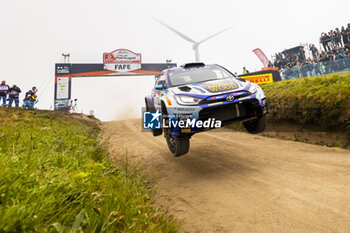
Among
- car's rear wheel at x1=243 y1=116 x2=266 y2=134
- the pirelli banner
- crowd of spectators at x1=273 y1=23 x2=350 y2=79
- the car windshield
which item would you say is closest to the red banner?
crowd of spectators at x1=273 y1=23 x2=350 y2=79

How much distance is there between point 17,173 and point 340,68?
1621 centimetres

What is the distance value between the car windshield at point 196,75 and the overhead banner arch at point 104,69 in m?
24.0

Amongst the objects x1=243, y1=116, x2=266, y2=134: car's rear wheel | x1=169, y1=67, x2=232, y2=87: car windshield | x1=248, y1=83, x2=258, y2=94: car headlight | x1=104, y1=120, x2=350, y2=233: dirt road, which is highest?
x1=169, y1=67, x2=232, y2=87: car windshield

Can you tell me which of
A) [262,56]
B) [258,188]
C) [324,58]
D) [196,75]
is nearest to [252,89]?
[196,75]

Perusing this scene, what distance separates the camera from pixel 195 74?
499 cm

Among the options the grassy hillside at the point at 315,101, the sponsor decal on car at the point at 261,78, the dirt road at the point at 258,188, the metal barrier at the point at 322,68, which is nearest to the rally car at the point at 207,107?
the dirt road at the point at 258,188

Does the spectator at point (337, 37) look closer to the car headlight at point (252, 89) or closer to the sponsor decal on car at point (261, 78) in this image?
the sponsor decal on car at point (261, 78)

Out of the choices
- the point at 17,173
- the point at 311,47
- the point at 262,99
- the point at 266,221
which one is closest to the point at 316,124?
the point at 262,99

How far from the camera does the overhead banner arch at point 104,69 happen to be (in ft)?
83.1

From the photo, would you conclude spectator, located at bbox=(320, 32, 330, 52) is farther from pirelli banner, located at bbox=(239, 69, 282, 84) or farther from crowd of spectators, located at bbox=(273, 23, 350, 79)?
pirelli banner, located at bbox=(239, 69, 282, 84)

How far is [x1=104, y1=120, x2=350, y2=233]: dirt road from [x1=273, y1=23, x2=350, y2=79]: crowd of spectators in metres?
10.1

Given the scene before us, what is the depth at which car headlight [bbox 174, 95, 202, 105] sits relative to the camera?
3730 mm

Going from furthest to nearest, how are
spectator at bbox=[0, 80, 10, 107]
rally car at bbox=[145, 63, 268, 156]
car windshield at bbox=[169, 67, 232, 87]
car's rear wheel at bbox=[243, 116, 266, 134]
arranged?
spectator at bbox=[0, 80, 10, 107] → car windshield at bbox=[169, 67, 232, 87] → car's rear wheel at bbox=[243, 116, 266, 134] → rally car at bbox=[145, 63, 268, 156]

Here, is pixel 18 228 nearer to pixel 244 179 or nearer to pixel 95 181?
pixel 95 181
